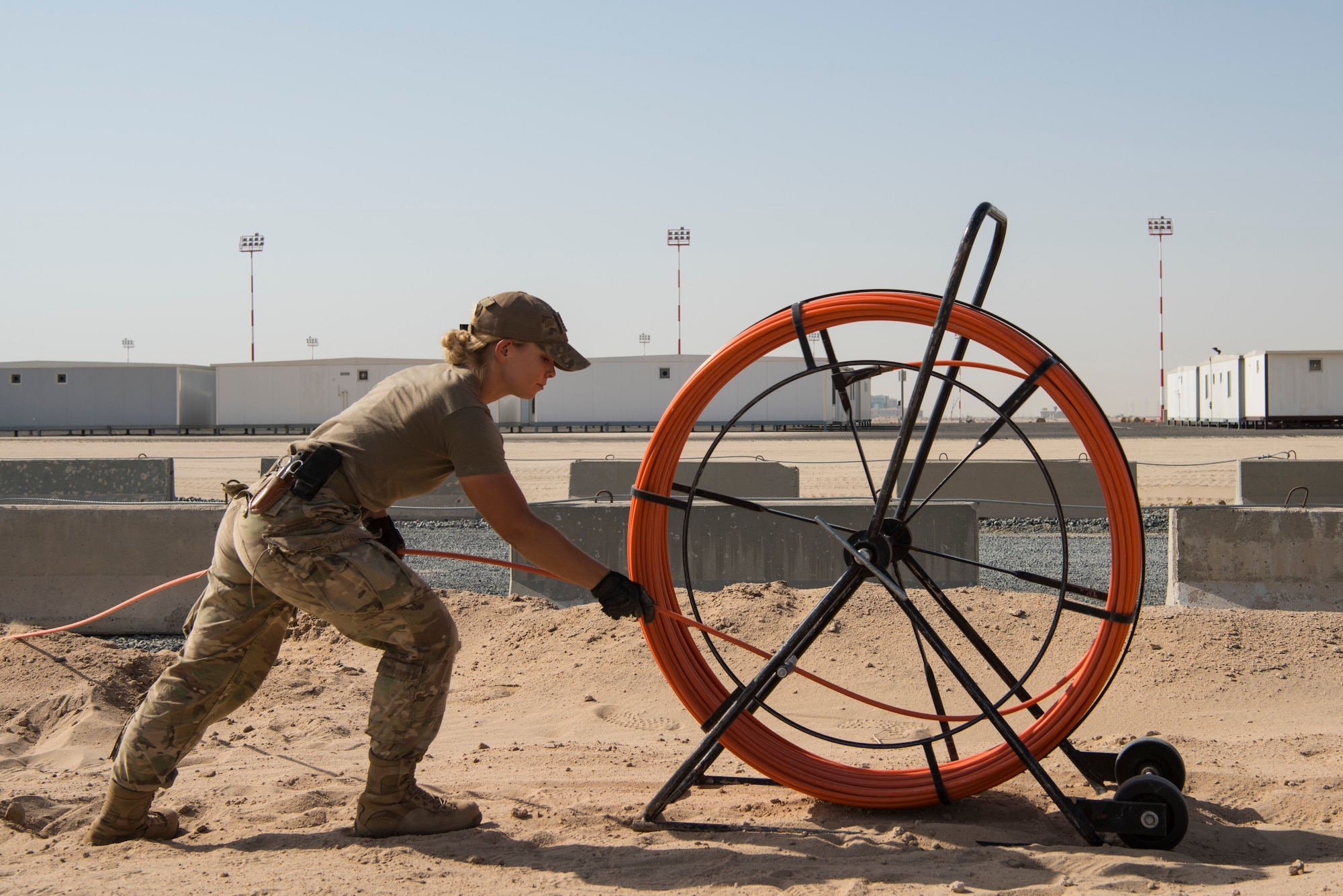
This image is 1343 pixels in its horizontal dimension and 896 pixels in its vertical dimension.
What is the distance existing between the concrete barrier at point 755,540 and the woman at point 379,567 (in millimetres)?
4614

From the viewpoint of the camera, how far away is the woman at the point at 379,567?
10.6ft

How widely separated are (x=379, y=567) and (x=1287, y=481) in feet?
43.4

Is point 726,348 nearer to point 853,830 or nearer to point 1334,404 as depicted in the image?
point 853,830

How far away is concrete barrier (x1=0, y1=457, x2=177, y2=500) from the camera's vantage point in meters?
14.1

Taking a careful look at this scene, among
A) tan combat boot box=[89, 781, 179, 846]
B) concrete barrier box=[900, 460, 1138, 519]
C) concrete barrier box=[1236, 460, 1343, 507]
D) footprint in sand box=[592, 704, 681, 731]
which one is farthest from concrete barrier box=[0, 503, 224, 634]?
concrete barrier box=[1236, 460, 1343, 507]

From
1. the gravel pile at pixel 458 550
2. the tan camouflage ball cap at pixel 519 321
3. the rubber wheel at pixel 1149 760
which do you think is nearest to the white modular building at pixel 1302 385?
the gravel pile at pixel 458 550

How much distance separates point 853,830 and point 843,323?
6.04 feet

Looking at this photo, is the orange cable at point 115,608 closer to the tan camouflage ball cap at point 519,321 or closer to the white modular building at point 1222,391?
the tan camouflage ball cap at point 519,321

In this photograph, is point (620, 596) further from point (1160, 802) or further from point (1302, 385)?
point (1302, 385)

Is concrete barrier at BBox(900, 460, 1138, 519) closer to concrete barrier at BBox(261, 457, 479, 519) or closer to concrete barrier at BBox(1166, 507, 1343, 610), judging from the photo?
concrete barrier at BBox(1166, 507, 1343, 610)

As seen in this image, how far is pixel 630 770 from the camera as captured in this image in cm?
427

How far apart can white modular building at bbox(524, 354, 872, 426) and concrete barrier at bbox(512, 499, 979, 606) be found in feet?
106

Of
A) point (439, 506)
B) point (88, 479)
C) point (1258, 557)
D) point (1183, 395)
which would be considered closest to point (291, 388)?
point (88, 479)

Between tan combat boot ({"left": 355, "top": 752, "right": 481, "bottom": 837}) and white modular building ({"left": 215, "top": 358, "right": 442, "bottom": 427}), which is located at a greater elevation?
white modular building ({"left": 215, "top": 358, "right": 442, "bottom": 427})
